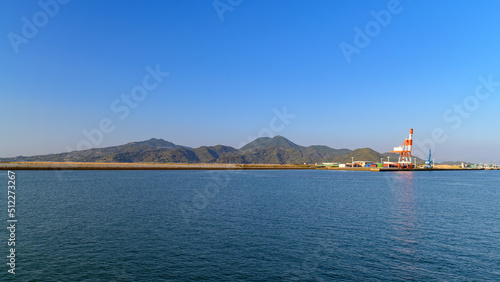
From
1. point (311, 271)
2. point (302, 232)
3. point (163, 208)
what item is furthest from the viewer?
point (163, 208)

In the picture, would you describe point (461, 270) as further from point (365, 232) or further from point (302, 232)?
point (302, 232)

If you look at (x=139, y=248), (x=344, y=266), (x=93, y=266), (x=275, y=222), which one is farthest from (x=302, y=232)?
(x=93, y=266)

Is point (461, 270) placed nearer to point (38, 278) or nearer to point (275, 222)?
point (275, 222)

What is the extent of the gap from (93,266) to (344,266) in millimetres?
21368

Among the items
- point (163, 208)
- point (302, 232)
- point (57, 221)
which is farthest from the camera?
point (163, 208)

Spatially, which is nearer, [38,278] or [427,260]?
[38,278]

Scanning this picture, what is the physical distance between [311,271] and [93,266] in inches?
719

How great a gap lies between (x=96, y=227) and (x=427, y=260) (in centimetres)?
3782

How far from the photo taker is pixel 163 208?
53.5 metres

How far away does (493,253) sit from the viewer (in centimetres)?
2945

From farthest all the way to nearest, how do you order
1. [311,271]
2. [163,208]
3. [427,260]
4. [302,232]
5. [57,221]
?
[163,208]
[57,221]
[302,232]
[427,260]
[311,271]

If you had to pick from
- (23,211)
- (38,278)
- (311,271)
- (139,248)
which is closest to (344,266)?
(311,271)

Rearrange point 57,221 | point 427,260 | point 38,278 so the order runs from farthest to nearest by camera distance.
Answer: point 57,221
point 427,260
point 38,278

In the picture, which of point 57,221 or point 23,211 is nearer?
point 57,221
